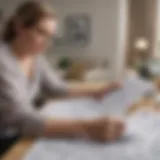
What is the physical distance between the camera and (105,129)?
835 millimetres

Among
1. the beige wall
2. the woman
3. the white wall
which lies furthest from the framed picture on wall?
the woman

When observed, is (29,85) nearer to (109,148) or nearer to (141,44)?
(109,148)

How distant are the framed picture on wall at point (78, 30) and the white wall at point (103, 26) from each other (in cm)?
4

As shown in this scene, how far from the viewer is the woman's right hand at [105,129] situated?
836mm

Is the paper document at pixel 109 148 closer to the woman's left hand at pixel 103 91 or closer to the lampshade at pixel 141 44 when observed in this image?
the woman's left hand at pixel 103 91

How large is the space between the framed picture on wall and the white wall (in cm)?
4

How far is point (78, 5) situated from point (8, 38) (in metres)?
2.09

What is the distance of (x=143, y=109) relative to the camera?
42.5 inches

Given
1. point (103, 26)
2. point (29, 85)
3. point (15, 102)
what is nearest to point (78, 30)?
point (103, 26)

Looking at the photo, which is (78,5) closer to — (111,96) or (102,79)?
(102,79)

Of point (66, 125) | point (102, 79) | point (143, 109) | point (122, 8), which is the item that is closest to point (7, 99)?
point (66, 125)

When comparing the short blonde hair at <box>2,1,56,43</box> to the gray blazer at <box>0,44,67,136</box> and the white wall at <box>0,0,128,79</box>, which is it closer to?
the gray blazer at <box>0,44,67,136</box>

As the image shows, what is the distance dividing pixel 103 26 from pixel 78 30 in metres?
0.24

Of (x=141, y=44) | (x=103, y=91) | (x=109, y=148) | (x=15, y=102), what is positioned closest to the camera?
(x=109, y=148)
